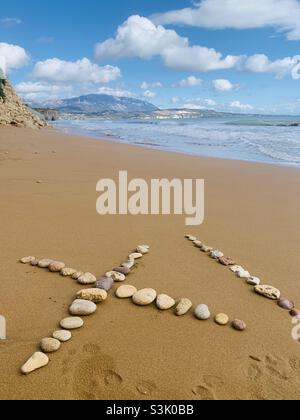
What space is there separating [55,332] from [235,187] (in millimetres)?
5599

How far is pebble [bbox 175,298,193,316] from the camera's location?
2566 millimetres

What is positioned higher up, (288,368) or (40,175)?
(40,175)

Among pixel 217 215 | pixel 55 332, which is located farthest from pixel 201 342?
pixel 217 215

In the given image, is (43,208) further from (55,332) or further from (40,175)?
(55,332)

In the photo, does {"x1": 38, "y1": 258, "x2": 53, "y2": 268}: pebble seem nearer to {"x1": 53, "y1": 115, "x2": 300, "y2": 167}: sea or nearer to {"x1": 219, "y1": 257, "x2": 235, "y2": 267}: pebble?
{"x1": 219, "y1": 257, "x2": 235, "y2": 267}: pebble

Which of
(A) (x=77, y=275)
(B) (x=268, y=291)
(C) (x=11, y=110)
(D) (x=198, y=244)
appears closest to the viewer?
(B) (x=268, y=291)

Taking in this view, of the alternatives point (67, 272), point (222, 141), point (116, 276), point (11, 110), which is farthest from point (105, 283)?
point (11, 110)

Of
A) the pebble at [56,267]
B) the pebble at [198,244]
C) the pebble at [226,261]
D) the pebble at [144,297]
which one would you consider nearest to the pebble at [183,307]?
the pebble at [144,297]

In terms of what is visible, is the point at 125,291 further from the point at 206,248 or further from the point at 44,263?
the point at 206,248

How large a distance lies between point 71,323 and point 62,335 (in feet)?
0.43

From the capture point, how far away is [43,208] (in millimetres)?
5016

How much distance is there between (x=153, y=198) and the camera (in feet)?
19.7

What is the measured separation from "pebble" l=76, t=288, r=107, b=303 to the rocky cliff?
24615mm

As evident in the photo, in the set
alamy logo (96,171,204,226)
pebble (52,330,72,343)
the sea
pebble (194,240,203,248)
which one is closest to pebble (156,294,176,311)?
pebble (52,330,72,343)
